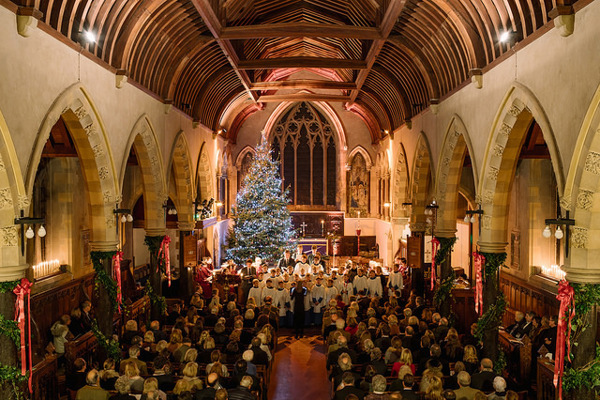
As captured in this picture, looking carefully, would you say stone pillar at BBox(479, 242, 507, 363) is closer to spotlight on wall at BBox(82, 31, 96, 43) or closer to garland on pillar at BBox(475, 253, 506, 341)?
garland on pillar at BBox(475, 253, 506, 341)

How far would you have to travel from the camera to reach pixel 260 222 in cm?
1881

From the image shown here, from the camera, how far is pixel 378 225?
78.1ft

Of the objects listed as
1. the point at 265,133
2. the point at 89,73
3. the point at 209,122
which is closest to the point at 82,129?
the point at 89,73

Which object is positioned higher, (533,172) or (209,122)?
(209,122)

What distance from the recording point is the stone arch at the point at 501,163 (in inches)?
313

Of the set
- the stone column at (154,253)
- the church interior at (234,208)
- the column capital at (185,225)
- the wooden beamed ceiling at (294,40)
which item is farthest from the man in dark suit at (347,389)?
the column capital at (185,225)

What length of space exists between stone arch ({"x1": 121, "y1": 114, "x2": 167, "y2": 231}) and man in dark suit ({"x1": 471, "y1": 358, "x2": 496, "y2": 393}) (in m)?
Answer: 8.22

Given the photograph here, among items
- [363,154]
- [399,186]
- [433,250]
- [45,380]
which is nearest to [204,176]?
[399,186]

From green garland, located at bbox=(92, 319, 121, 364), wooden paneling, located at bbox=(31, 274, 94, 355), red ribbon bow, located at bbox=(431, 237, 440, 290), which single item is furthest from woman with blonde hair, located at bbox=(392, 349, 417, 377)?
wooden paneling, located at bbox=(31, 274, 94, 355)

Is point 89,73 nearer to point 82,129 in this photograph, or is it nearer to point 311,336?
point 82,129

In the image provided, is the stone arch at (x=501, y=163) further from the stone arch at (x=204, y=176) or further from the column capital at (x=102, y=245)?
the stone arch at (x=204, y=176)

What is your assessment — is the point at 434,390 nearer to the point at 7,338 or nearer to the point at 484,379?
the point at 484,379

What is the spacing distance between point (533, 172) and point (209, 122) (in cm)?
1115

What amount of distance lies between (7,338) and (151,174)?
6.38 m
